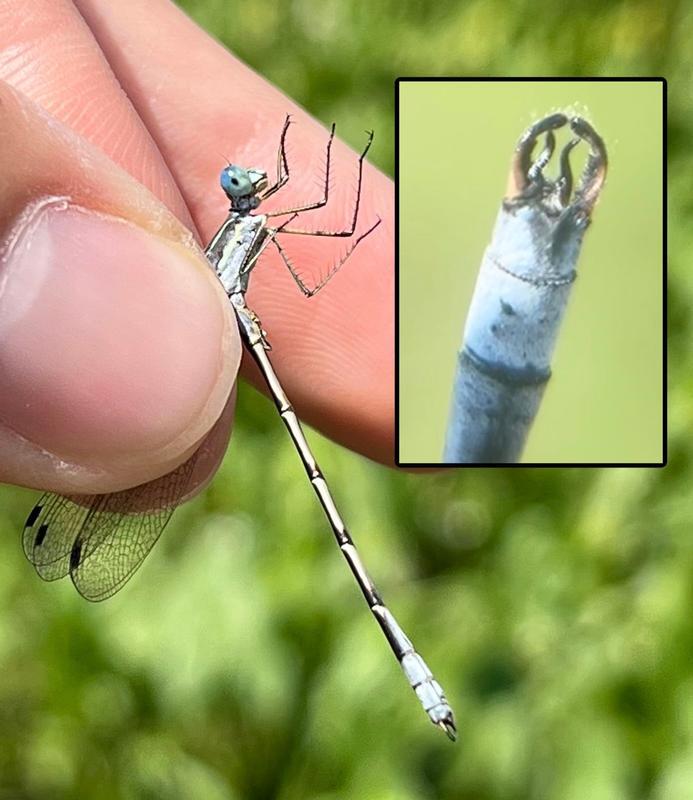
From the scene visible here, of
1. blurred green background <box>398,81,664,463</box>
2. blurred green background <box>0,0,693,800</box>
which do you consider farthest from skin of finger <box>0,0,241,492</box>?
blurred green background <box>0,0,693,800</box>

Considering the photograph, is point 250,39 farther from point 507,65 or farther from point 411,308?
point 411,308

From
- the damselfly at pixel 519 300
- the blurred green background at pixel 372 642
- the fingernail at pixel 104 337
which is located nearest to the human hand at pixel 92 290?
the fingernail at pixel 104 337

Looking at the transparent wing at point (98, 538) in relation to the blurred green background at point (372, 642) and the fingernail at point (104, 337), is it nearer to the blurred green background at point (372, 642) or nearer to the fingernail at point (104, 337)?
the fingernail at point (104, 337)

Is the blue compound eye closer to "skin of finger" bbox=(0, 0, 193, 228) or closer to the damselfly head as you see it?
the damselfly head

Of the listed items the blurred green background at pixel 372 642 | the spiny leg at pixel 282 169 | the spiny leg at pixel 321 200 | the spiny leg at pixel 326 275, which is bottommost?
the blurred green background at pixel 372 642

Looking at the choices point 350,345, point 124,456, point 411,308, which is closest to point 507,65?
point 350,345

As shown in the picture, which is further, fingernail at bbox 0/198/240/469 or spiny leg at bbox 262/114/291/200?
spiny leg at bbox 262/114/291/200
